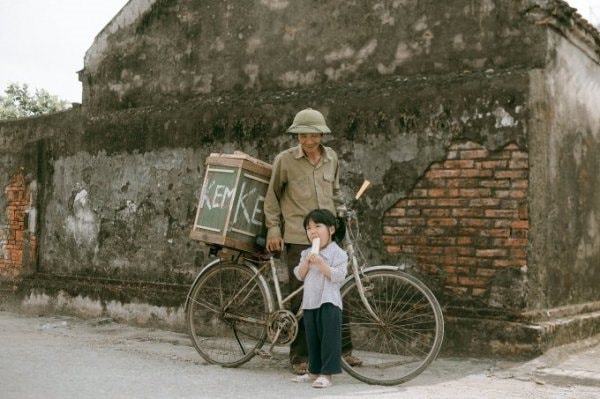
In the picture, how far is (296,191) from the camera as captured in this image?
5.20 meters

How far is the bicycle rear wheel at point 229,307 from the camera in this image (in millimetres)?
5270

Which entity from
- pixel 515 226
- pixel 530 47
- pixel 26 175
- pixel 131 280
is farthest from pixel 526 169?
pixel 26 175

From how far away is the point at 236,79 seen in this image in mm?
7262

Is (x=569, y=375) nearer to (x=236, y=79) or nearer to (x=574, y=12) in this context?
(x=574, y=12)

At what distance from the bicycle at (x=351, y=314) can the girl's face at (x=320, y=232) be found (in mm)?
193

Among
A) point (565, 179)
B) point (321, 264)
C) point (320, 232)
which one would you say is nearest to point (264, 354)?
point (321, 264)

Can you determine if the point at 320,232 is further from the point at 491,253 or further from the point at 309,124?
the point at 491,253

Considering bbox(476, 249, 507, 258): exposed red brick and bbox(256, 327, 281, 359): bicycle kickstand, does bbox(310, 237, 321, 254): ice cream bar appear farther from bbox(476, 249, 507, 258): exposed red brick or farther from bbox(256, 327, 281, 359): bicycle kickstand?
bbox(476, 249, 507, 258): exposed red brick

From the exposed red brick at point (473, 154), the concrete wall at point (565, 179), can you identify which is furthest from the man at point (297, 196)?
the concrete wall at point (565, 179)

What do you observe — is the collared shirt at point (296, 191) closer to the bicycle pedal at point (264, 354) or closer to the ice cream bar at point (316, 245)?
the ice cream bar at point (316, 245)

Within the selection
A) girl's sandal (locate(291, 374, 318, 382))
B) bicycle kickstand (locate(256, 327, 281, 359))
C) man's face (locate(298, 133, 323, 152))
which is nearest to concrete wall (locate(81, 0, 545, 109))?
man's face (locate(298, 133, 323, 152))

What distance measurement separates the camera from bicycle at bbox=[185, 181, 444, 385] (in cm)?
472

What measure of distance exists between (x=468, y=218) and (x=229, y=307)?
1.92 m

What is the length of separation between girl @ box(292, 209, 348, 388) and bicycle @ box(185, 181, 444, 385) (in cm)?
16
